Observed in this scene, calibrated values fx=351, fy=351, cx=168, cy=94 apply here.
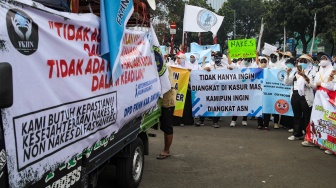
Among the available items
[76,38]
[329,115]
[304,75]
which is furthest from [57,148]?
[304,75]

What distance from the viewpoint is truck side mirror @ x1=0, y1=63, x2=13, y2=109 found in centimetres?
163

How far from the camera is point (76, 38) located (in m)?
2.46

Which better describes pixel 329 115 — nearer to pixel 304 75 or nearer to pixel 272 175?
pixel 304 75

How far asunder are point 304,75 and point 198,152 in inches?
106

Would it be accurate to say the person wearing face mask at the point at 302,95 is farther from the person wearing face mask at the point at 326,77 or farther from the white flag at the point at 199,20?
the white flag at the point at 199,20

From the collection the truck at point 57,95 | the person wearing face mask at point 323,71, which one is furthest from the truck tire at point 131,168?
the person wearing face mask at point 323,71

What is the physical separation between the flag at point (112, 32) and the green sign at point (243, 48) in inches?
382

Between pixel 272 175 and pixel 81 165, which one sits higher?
pixel 81 165

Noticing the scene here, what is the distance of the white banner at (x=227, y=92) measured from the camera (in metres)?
8.88

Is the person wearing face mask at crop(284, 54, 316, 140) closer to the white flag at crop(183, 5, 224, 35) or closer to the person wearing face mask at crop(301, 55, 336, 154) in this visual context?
the person wearing face mask at crop(301, 55, 336, 154)

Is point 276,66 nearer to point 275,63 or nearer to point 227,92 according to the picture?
point 275,63

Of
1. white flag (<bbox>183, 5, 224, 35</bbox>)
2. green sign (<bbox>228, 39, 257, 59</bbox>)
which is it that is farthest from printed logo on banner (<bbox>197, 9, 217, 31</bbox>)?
green sign (<bbox>228, 39, 257, 59</bbox>)

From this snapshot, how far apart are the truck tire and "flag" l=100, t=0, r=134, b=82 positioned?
1449mm

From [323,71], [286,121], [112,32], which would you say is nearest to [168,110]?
[112,32]
